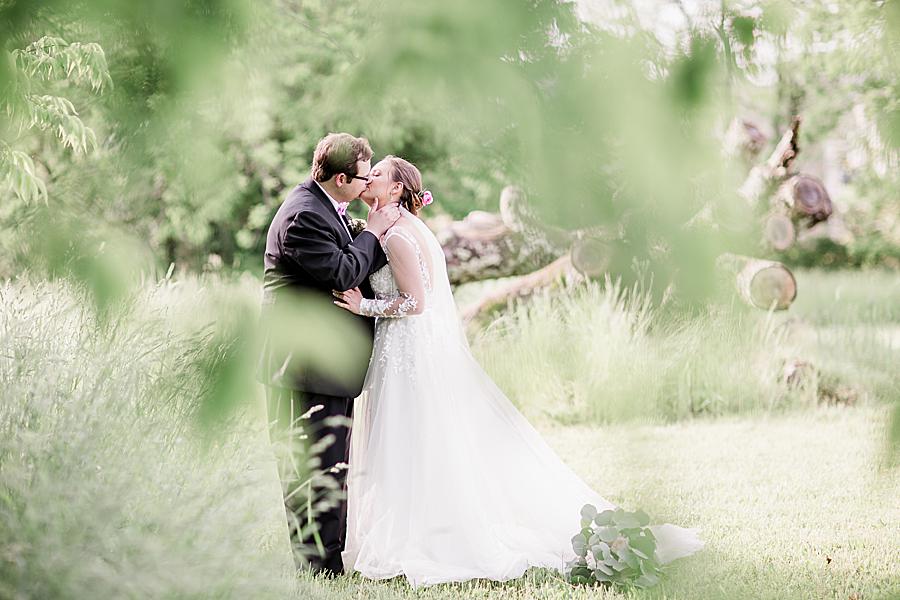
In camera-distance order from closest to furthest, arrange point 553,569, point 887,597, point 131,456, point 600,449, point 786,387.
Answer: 1. point 131,456
2. point 887,597
3. point 553,569
4. point 600,449
5. point 786,387

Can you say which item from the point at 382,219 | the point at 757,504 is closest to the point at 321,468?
the point at 382,219

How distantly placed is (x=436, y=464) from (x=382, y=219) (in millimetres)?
1185

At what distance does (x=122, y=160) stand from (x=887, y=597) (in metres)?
3.84

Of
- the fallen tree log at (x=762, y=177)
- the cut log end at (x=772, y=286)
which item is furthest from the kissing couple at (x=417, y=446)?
the cut log end at (x=772, y=286)

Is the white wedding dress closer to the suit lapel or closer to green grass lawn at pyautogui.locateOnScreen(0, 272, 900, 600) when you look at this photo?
green grass lawn at pyautogui.locateOnScreen(0, 272, 900, 600)

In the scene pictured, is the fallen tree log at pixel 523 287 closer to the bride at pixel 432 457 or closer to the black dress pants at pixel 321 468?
the bride at pixel 432 457

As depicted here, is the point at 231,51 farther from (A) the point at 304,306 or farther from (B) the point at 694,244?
(B) the point at 694,244

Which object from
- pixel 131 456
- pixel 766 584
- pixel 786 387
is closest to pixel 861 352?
pixel 786 387

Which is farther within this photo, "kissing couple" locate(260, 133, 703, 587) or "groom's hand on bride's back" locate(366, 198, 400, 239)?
"groom's hand on bride's back" locate(366, 198, 400, 239)

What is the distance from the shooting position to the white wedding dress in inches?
163

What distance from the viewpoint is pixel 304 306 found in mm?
1319

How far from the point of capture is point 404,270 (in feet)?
13.6

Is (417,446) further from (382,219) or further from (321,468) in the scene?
(382,219)

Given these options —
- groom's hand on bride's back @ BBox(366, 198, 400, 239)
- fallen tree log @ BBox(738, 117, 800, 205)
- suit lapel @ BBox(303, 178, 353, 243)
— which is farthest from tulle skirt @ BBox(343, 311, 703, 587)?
fallen tree log @ BBox(738, 117, 800, 205)
